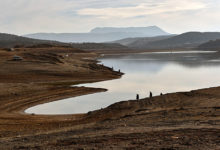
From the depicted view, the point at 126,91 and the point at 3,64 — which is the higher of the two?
the point at 3,64

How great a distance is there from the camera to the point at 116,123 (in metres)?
18.5

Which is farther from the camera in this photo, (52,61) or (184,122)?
(52,61)

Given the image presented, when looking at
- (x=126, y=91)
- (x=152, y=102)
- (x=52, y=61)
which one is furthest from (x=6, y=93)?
(x=52, y=61)

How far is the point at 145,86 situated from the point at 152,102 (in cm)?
1965

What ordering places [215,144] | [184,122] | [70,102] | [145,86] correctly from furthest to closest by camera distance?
[145,86]
[70,102]
[184,122]
[215,144]

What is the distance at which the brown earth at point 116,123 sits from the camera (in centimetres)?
1273

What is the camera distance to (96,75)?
200 feet

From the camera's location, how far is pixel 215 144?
11750 millimetres

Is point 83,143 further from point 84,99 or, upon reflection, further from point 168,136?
point 84,99

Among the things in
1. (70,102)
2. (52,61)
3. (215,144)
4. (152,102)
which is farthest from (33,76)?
(215,144)

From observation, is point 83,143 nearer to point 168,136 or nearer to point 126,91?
point 168,136

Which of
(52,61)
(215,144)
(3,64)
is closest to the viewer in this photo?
(215,144)

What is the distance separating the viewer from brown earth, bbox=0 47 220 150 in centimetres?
1273

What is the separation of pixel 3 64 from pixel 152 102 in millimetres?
46003
